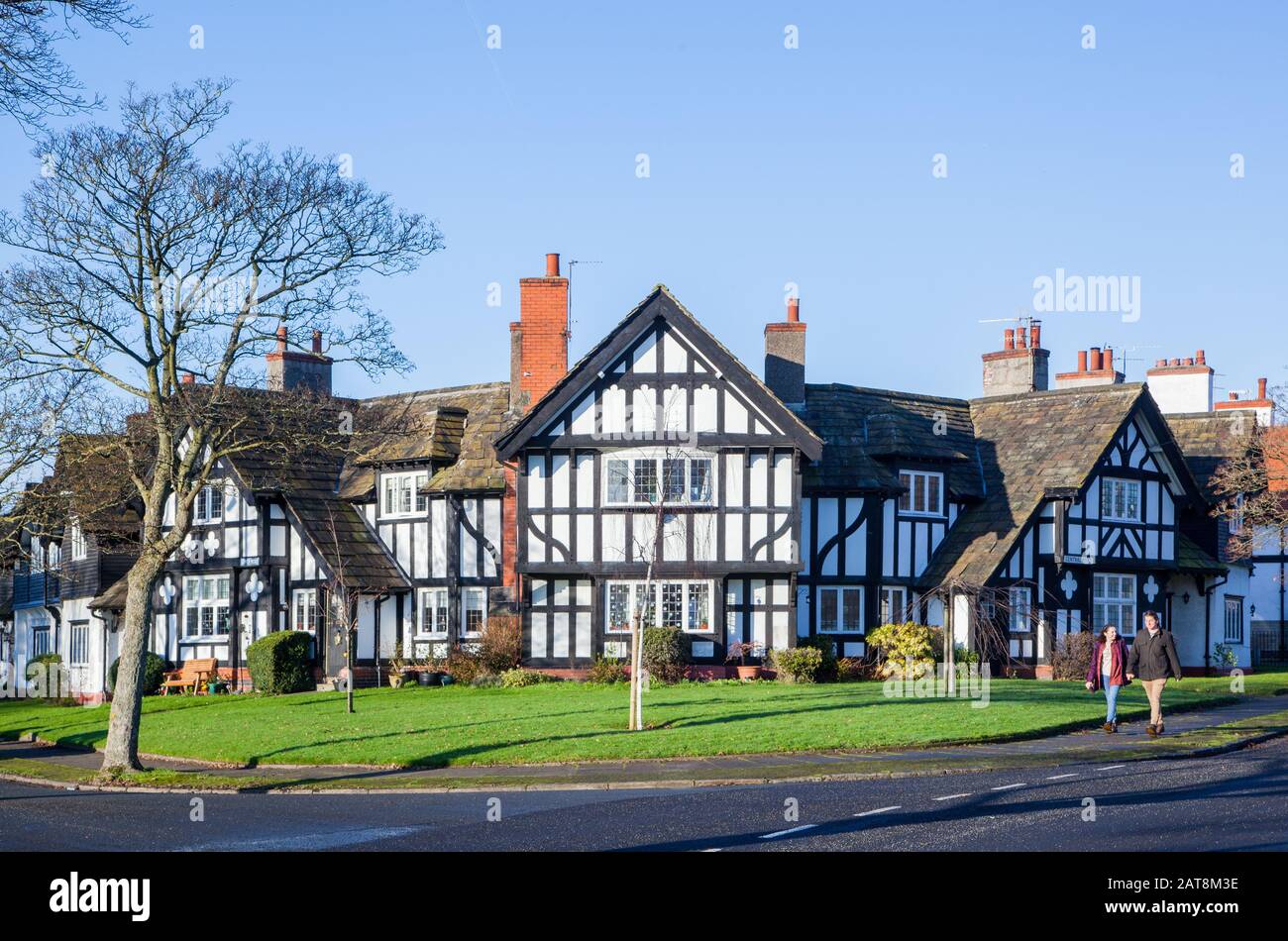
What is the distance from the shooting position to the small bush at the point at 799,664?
3766 centimetres

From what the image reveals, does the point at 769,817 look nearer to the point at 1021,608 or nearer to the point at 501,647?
the point at 501,647

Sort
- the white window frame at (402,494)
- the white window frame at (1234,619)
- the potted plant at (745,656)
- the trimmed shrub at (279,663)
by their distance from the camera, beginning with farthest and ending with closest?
the white window frame at (1234,619) → the white window frame at (402,494) → the trimmed shrub at (279,663) → the potted plant at (745,656)

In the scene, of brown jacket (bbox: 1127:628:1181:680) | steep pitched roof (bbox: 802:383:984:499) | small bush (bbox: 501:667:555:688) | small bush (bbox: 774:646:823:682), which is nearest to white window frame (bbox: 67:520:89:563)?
small bush (bbox: 501:667:555:688)

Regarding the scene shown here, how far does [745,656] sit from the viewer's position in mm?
39156

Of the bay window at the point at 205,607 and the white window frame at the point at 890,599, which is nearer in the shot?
the white window frame at the point at 890,599

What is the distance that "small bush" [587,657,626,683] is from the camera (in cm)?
3834

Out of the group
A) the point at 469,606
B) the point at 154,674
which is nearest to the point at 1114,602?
the point at 469,606

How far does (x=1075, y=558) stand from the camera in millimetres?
42750

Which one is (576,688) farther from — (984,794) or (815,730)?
(984,794)

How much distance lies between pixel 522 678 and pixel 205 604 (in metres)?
12.6

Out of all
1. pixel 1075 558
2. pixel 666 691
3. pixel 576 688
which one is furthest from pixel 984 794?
pixel 1075 558

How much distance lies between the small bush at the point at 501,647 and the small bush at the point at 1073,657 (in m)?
14.2

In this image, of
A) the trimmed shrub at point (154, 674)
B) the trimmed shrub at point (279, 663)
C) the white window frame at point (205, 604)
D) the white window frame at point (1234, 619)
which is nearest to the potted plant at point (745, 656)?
the trimmed shrub at point (279, 663)

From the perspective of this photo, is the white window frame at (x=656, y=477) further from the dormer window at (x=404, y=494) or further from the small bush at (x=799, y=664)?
the dormer window at (x=404, y=494)
